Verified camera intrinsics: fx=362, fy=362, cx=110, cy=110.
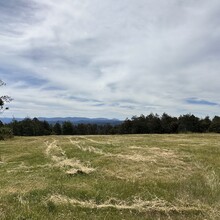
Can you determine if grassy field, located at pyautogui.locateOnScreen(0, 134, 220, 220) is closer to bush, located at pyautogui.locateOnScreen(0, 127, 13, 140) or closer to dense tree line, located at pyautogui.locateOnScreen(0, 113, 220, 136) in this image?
bush, located at pyautogui.locateOnScreen(0, 127, 13, 140)

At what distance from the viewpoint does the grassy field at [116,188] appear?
11.8 meters

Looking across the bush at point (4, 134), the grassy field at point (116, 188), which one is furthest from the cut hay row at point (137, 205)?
the bush at point (4, 134)

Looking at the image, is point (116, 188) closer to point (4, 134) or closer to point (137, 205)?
point (137, 205)

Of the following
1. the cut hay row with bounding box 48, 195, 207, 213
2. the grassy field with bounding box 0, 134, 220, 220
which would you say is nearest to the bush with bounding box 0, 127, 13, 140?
the grassy field with bounding box 0, 134, 220, 220

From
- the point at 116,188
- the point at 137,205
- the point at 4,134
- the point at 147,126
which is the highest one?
the point at 147,126

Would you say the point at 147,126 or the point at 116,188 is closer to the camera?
the point at 116,188

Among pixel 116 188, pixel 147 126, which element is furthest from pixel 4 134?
pixel 147 126

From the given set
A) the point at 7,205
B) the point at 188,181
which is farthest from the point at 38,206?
the point at 188,181

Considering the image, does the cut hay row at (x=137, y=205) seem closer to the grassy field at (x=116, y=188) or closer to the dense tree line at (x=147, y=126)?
the grassy field at (x=116, y=188)

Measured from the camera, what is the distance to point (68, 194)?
1409cm

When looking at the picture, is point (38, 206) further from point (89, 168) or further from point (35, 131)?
point (35, 131)

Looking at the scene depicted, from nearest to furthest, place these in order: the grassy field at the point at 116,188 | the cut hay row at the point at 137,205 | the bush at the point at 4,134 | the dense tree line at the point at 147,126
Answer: the grassy field at the point at 116,188 < the cut hay row at the point at 137,205 < the bush at the point at 4,134 < the dense tree line at the point at 147,126

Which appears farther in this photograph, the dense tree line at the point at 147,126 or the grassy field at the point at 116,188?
the dense tree line at the point at 147,126

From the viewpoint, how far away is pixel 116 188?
→ 1510 centimetres
